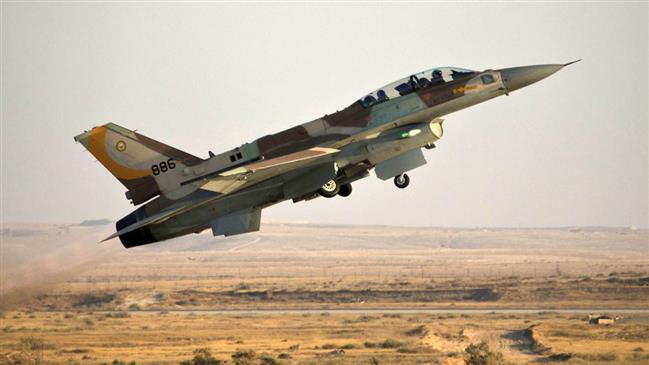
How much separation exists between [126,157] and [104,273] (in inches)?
4808

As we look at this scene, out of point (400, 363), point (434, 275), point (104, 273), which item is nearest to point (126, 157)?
point (400, 363)

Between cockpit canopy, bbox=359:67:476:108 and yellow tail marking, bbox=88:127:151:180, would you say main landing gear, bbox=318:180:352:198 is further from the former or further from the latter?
yellow tail marking, bbox=88:127:151:180

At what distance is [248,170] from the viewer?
117 ft

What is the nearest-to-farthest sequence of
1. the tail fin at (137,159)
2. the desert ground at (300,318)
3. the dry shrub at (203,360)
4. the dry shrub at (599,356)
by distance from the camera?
the tail fin at (137,159), the dry shrub at (599,356), the dry shrub at (203,360), the desert ground at (300,318)

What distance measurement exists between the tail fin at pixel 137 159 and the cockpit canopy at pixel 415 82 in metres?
6.93

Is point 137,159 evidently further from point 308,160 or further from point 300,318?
point 300,318

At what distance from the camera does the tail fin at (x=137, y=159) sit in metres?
39.3

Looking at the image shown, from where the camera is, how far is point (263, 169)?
3575 centimetres

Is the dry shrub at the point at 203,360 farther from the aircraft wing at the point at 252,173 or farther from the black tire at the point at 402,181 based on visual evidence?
the black tire at the point at 402,181

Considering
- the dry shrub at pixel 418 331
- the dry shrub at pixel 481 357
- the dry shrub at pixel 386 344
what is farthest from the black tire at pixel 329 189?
the dry shrub at pixel 418 331

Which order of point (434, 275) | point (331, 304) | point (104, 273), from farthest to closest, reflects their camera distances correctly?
point (104, 273) → point (434, 275) → point (331, 304)

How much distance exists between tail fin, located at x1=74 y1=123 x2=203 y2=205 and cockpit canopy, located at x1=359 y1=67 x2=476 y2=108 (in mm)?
6926

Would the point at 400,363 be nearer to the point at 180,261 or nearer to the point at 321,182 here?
the point at 321,182

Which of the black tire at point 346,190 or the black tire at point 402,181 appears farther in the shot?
the black tire at point 346,190
